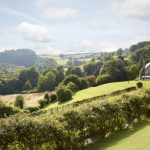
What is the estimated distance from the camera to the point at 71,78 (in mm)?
104375

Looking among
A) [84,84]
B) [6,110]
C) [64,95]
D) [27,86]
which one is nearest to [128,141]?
[6,110]

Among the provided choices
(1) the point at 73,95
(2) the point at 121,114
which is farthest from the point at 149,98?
(1) the point at 73,95

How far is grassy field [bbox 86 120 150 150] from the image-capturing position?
20484 millimetres

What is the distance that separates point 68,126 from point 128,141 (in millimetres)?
4119

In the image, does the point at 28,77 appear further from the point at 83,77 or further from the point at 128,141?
the point at 128,141

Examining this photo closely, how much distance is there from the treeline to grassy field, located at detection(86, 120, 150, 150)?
731 mm

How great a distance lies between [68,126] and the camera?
2070cm

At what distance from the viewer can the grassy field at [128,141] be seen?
67.2 ft

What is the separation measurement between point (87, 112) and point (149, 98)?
1180 centimetres

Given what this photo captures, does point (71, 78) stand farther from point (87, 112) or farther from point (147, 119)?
point (87, 112)

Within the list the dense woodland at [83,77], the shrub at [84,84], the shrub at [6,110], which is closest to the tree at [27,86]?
the dense woodland at [83,77]

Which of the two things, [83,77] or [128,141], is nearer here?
[128,141]

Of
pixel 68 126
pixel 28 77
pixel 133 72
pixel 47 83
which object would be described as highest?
pixel 68 126

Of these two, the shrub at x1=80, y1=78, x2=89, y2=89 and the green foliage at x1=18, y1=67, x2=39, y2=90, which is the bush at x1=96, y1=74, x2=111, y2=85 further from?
the green foliage at x1=18, y1=67, x2=39, y2=90
